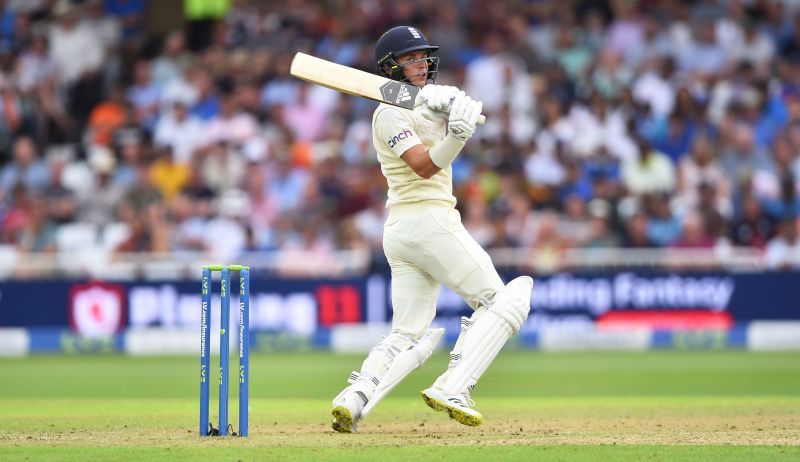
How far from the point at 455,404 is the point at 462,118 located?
3.74 ft

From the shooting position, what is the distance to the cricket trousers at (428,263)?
5.84 m

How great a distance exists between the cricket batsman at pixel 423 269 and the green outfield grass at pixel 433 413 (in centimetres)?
22

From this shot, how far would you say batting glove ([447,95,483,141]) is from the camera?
5.47 meters

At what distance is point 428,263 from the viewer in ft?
19.3

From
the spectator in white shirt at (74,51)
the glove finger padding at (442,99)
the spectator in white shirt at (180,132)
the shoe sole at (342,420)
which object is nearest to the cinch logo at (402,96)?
the glove finger padding at (442,99)

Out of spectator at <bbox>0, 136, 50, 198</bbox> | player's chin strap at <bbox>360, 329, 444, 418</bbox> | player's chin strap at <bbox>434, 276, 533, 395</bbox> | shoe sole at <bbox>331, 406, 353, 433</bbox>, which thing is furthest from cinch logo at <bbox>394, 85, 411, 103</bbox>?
spectator at <bbox>0, 136, 50, 198</bbox>

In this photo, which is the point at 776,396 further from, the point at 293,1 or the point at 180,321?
the point at 293,1

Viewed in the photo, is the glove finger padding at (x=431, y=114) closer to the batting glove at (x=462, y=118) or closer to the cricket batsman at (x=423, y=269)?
the cricket batsman at (x=423, y=269)

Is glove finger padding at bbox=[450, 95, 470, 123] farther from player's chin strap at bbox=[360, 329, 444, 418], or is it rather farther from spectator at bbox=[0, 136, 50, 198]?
spectator at bbox=[0, 136, 50, 198]

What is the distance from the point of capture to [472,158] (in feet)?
44.1

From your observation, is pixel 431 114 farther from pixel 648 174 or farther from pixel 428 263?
pixel 648 174

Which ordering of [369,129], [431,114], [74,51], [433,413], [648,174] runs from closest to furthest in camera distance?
[431,114] → [433,413] → [648,174] → [369,129] → [74,51]

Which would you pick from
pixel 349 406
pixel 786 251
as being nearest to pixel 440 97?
pixel 349 406

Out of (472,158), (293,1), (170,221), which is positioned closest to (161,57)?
(293,1)
